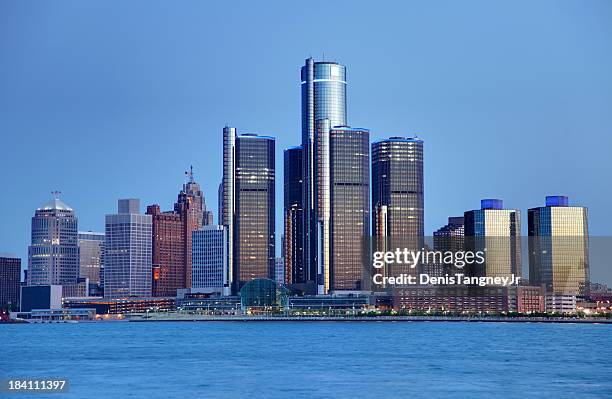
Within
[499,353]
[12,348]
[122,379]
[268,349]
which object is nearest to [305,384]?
[122,379]

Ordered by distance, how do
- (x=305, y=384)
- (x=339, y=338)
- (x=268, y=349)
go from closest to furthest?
(x=305, y=384) → (x=268, y=349) → (x=339, y=338)

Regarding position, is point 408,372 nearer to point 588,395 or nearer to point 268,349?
point 588,395

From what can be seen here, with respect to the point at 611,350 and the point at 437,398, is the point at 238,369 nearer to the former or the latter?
the point at 437,398

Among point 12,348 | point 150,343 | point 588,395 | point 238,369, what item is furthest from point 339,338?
point 588,395

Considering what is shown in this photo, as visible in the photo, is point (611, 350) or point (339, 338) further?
point (339, 338)

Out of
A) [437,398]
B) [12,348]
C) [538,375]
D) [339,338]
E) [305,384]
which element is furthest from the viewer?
[339,338]

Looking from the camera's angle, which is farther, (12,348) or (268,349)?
(12,348)

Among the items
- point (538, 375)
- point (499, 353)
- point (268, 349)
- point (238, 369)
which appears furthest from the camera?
point (268, 349)

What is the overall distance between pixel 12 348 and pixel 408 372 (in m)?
65.9

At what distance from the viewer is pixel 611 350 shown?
12106 cm

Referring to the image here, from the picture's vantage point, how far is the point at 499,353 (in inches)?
4523

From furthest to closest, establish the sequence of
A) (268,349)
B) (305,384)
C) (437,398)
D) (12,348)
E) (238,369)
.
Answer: (12,348) < (268,349) < (238,369) < (305,384) < (437,398)

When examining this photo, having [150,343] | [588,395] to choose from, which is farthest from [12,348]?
[588,395]

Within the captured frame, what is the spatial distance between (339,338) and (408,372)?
216ft
